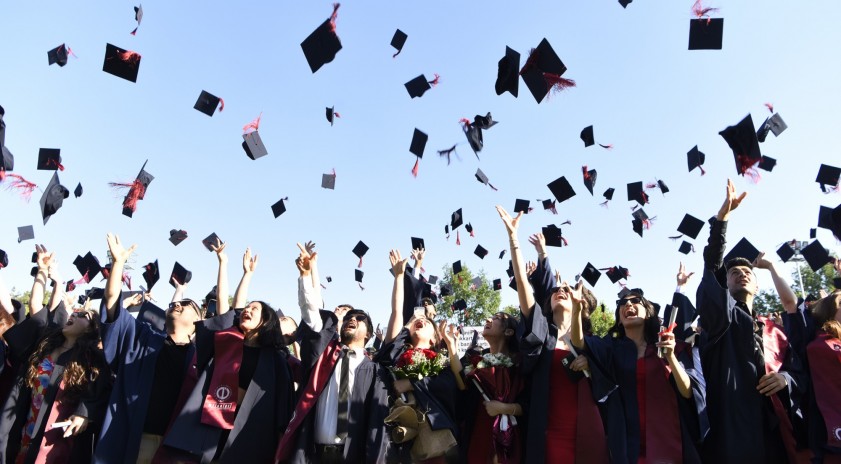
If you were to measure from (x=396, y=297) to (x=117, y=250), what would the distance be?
2.08m

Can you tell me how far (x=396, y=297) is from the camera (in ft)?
14.9

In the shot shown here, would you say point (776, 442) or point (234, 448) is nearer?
point (776, 442)

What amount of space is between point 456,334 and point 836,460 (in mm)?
2411

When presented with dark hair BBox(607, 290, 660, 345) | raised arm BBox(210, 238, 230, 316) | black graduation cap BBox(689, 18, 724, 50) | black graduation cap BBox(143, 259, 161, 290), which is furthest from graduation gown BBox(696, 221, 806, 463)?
black graduation cap BBox(143, 259, 161, 290)

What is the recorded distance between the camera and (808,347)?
3.69 metres

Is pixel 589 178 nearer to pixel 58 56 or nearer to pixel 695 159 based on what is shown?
pixel 695 159

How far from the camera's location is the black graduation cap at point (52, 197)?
263 inches

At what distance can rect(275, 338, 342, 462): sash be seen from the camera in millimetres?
3875

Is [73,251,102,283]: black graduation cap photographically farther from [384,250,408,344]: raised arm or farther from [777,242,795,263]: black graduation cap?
[777,242,795,263]: black graduation cap

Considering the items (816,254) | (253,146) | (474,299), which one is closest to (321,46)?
(253,146)

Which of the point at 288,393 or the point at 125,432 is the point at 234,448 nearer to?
the point at 288,393

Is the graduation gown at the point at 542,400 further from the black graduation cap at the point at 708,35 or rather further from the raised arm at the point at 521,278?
the black graduation cap at the point at 708,35

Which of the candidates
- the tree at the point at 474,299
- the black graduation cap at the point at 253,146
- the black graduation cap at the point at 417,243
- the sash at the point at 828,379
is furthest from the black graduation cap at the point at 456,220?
the tree at the point at 474,299

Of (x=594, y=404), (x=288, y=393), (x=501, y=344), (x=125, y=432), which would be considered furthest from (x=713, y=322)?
(x=125, y=432)
